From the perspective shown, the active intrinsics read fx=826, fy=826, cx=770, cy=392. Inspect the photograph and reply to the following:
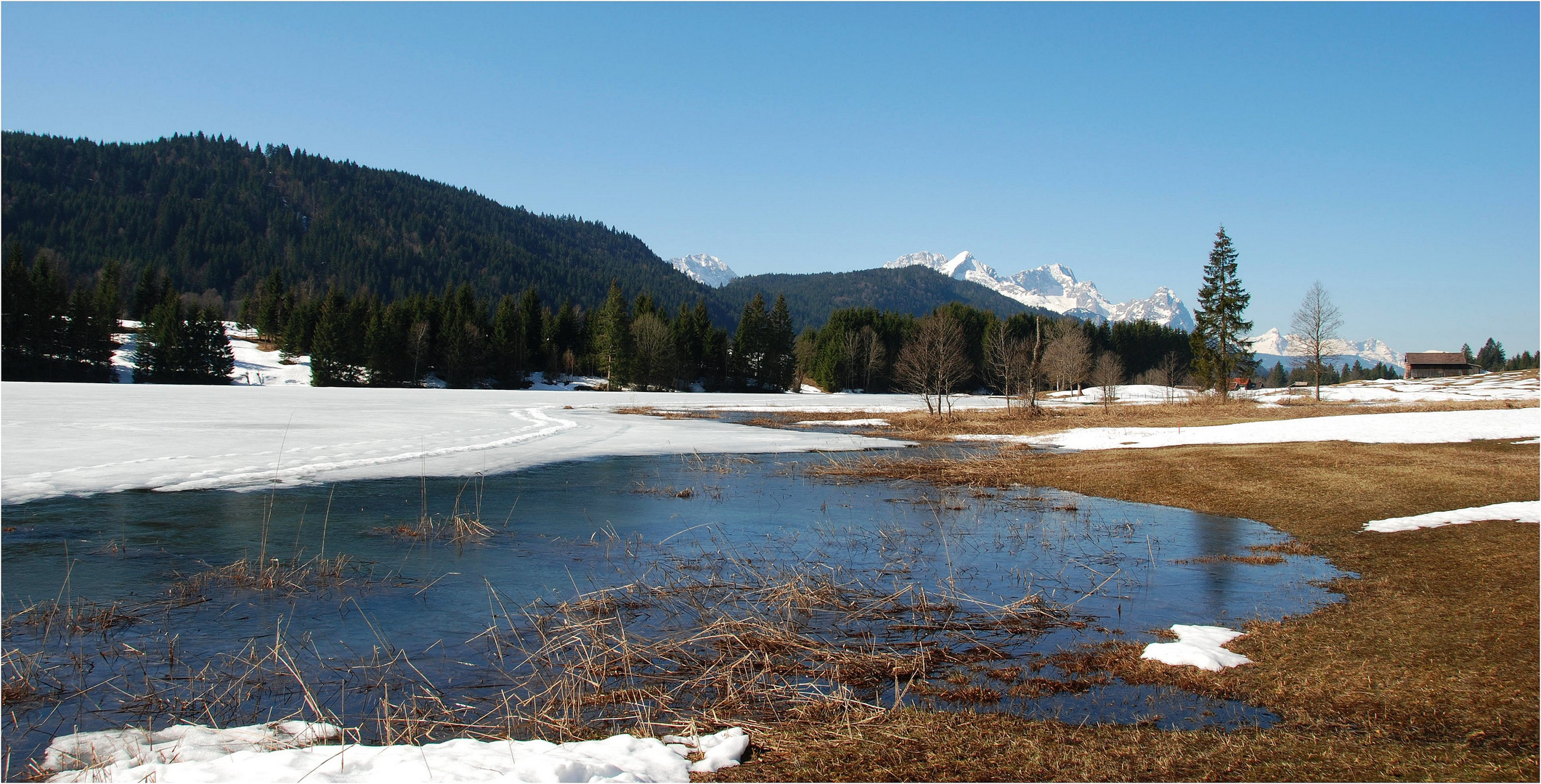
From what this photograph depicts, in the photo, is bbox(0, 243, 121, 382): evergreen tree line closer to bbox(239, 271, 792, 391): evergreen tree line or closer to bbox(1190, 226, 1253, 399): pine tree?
bbox(239, 271, 792, 391): evergreen tree line

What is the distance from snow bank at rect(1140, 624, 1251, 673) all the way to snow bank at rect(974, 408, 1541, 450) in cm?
1846

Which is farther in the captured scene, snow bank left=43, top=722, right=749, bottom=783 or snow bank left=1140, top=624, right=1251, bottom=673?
snow bank left=1140, top=624, right=1251, bottom=673

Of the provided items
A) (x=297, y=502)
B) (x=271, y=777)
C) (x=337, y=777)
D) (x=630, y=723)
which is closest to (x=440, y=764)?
(x=337, y=777)

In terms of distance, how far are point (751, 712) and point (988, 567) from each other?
5.40 m

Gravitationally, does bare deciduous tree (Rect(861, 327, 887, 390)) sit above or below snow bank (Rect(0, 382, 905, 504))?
above

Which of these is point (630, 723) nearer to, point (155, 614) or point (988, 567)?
point (155, 614)

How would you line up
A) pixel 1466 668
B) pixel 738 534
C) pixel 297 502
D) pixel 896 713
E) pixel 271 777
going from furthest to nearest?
pixel 297 502, pixel 738 534, pixel 1466 668, pixel 896 713, pixel 271 777

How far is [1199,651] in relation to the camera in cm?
646

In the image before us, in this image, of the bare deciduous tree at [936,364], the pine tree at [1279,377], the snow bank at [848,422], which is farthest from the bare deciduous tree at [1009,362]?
the pine tree at [1279,377]

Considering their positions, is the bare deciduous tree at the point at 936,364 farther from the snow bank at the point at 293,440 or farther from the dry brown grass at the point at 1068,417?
the snow bank at the point at 293,440

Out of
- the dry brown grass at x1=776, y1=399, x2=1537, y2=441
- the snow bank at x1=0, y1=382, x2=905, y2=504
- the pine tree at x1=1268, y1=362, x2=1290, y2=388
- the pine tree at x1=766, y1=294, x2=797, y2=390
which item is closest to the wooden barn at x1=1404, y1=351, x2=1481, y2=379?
the pine tree at x1=1268, y1=362, x2=1290, y2=388

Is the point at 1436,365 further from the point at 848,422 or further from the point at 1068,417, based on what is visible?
the point at 848,422

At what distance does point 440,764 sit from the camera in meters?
4.52

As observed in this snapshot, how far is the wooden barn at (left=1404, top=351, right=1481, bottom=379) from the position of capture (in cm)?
12600
